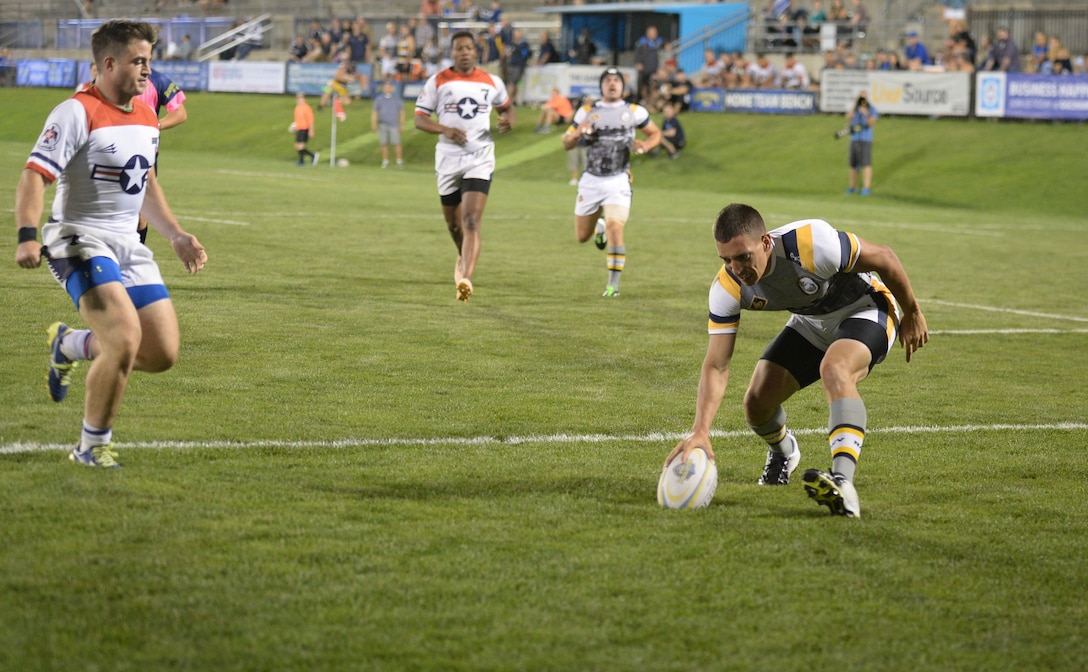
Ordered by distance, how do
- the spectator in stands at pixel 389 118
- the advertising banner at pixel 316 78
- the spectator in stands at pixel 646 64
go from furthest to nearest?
1. the advertising banner at pixel 316 78
2. the spectator in stands at pixel 646 64
3. the spectator in stands at pixel 389 118

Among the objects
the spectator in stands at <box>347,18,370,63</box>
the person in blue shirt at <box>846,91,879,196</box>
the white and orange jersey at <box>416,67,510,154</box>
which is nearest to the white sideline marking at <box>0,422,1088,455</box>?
the white and orange jersey at <box>416,67,510,154</box>

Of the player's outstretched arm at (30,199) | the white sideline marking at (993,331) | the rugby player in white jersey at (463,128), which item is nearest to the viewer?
the player's outstretched arm at (30,199)

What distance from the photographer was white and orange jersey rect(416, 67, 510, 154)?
13625 mm

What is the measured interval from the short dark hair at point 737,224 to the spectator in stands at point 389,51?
41.5 metres

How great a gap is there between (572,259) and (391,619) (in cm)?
1295

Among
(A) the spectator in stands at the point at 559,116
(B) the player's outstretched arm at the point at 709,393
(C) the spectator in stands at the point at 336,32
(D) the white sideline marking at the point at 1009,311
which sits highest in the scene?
Result: (C) the spectator in stands at the point at 336,32

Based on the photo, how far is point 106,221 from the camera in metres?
6.31

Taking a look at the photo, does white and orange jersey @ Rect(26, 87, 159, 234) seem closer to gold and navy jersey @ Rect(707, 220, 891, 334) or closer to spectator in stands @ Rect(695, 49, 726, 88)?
gold and navy jersey @ Rect(707, 220, 891, 334)

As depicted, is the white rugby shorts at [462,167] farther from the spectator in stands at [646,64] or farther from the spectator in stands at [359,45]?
the spectator in stands at [359,45]

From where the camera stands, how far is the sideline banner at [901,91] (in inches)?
1371

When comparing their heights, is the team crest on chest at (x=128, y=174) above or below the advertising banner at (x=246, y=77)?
below

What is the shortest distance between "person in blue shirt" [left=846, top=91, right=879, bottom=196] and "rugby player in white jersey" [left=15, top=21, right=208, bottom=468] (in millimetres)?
26232

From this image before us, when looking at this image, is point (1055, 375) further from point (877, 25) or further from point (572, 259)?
point (877, 25)

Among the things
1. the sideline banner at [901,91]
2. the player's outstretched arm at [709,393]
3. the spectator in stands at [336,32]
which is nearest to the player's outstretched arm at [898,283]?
the player's outstretched arm at [709,393]
